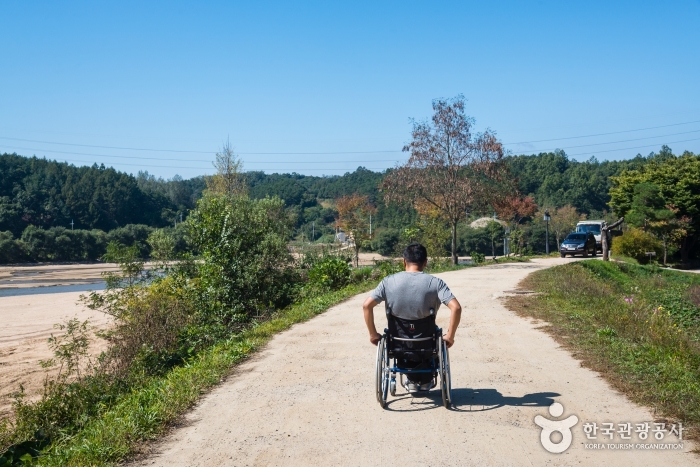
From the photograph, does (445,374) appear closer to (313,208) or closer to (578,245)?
(578,245)

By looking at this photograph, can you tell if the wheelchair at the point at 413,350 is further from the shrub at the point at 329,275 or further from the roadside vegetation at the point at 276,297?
the shrub at the point at 329,275

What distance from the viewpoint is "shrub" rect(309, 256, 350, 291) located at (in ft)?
67.3

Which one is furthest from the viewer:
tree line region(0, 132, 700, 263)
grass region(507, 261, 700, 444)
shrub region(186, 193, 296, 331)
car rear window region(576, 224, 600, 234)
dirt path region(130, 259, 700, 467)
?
tree line region(0, 132, 700, 263)

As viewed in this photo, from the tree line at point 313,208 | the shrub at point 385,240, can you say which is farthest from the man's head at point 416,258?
the shrub at point 385,240

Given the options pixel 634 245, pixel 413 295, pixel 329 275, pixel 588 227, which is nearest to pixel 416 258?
pixel 413 295

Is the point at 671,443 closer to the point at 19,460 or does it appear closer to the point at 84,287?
the point at 19,460

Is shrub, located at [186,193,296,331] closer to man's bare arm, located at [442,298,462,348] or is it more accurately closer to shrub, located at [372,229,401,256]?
man's bare arm, located at [442,298,462,348]

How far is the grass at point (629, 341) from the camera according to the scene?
6336mm

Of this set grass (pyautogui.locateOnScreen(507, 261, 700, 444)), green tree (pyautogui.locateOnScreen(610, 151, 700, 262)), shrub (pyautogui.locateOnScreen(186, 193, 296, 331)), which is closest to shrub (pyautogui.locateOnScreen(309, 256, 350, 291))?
shrub (pyautogui.locateOnScreen(186, 193, 296, 331))

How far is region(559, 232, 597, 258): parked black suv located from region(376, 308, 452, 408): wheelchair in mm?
34300

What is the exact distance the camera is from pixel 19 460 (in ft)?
18.7

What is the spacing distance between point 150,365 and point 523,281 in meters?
12.8

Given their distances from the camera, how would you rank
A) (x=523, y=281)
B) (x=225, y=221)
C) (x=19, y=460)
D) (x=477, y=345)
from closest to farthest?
1. (x=19, y=460)
2. (x=477, y=345)
3. (x=225, y=221)
4. (x=523, y=281)

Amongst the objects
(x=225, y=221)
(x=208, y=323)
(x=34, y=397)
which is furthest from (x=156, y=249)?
(x=34, y=397)
